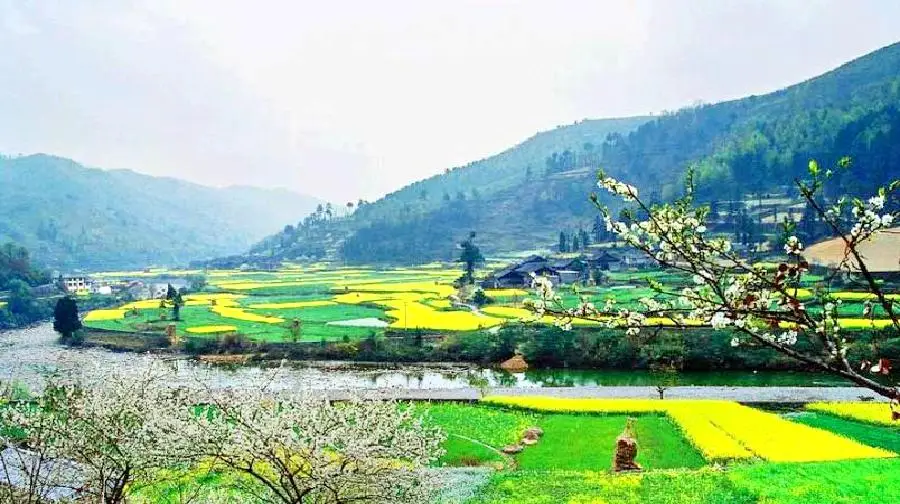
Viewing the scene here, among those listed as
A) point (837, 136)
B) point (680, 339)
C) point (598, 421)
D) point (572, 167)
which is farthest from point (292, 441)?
point (572, 167)

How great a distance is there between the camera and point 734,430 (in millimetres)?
20422

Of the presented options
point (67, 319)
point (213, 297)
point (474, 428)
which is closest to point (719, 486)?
point (474, 428)

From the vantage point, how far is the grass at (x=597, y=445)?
18.3 metres

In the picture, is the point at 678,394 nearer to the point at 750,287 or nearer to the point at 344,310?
the point at 750,287

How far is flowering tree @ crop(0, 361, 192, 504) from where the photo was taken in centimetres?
995

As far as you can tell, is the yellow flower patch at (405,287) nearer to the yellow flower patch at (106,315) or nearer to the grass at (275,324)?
the grass at (275,324)

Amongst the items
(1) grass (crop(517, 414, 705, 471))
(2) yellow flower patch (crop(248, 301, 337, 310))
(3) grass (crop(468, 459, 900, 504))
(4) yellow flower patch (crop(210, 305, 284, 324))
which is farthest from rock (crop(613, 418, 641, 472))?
(2) yellow flower patch (crop(248, 301, 337, 310))

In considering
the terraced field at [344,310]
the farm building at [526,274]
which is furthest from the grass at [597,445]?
the farm building at [526,274]

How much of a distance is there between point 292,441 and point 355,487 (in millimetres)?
1078

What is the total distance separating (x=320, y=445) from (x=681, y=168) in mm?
125368

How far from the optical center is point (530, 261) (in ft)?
228

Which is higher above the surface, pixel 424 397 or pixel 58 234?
pixel 58 234

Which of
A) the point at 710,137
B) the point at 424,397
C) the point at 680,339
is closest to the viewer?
the point at 424,397

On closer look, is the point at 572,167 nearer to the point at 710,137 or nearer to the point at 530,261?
the point at 710,137
